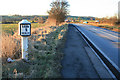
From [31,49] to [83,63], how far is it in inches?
89.5

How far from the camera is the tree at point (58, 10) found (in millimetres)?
31234

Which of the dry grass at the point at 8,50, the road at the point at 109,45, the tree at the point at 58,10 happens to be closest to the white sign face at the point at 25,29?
the dry grass at the point at 8,50

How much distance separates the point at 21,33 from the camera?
446 centimetres

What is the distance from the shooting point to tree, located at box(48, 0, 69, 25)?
1230 inches

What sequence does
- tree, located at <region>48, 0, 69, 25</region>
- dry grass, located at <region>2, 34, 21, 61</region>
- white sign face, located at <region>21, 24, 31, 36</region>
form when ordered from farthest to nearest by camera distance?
tree, located at <region>48, 0, 69, 25</region> → dry grass, located at <region>2, 34, 21, 61</region> → white sign face, located at <region>21, 24, 31, 36</region>

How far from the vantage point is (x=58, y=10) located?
105 ft

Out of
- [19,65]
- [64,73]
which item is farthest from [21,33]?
[64,73]

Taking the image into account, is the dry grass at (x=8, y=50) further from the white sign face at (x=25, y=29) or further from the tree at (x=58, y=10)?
the tree at (x=58, y=10)

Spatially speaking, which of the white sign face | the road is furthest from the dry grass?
the road

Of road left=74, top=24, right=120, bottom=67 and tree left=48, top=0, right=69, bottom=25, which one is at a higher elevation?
tree left=48, top=0, right=69, bottom=25

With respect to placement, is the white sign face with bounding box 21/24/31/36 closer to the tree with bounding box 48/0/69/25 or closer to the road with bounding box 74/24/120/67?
the road with bounding box 74/24/120/67

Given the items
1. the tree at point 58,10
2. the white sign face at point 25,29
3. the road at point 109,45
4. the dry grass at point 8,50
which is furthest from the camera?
the tree at point 58,10

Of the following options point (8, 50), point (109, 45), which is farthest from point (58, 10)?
point (8, 50)

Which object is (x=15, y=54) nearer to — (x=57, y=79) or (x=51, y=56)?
(x=51, y=56)
